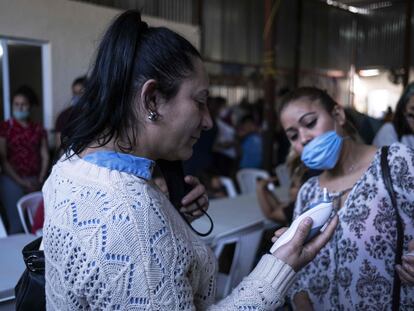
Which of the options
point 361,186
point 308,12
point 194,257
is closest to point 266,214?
point 361,186

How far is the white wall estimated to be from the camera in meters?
4.20

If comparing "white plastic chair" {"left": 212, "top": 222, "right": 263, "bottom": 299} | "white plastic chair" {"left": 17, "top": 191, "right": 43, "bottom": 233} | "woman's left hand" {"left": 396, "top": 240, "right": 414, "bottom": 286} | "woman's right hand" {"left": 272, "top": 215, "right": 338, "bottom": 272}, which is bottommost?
"white plastic chair" {"left": 212, "top": 222, "right": 263, "bottom": 299}

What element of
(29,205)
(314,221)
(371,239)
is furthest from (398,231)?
(29,205)

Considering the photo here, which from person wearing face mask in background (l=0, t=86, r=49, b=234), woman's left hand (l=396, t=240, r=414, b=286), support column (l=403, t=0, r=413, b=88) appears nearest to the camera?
woman's left hand (l=396, t=240, r=414, b=286)

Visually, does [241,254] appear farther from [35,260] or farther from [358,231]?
[35,260]

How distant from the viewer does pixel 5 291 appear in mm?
1660

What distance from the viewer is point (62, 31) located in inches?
183

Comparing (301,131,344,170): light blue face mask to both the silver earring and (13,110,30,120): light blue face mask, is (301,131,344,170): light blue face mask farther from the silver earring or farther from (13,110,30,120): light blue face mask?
(13,110,30,120): light blue face mask

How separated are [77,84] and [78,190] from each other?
3526 millimetres

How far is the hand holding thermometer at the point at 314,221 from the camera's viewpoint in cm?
94

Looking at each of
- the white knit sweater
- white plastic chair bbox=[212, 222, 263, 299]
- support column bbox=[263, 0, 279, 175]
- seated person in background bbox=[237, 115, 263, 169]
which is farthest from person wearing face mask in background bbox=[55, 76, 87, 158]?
seated person in background bbox=[237, 115, 263, 169]

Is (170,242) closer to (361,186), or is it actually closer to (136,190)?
(136,190)

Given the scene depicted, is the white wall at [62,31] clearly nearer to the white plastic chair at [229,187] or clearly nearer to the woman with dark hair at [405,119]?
the white plastic chair at [229,187]

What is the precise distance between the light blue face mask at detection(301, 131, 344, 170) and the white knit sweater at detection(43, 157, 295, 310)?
0.83 metres
